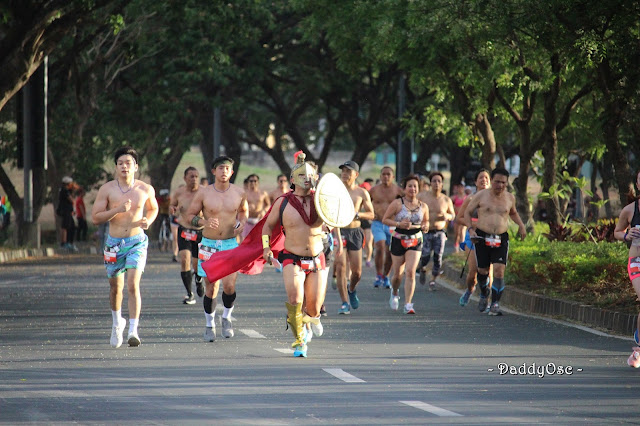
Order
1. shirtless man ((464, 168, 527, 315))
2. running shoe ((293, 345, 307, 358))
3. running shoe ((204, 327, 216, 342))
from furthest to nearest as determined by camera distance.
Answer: shirtless man ((464, 168, 527, 315)) → running shoe ((204, 327, 216, 342)) → running shoe ((293, 345, 307, 358))

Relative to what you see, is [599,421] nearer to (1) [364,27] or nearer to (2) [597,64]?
(2) [597,64]

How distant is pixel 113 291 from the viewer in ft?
41.5

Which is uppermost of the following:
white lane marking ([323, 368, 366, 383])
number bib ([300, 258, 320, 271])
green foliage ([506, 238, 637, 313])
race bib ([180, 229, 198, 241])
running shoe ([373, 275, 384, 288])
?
race bib ([180, 229, 198, 241])

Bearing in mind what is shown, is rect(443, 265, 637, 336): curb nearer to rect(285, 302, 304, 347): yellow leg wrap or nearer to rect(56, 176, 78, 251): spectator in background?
rect(285, 302, 304, 347): yellow leg wrap

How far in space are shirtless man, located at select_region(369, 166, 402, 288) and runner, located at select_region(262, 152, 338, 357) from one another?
28.2 ft

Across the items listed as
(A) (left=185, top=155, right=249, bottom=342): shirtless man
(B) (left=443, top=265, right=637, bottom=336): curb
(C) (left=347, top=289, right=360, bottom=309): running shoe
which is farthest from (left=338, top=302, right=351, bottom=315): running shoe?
(A) (left=185, top=155, right=249, bottom=342): shirtless man

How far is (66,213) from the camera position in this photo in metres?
33.4

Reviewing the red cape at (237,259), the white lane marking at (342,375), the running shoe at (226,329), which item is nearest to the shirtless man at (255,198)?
the running shoe at (226,329)

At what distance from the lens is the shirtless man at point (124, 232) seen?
12.6 meters

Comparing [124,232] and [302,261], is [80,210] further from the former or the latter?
[302,261]

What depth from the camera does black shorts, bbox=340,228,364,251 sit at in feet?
55.6

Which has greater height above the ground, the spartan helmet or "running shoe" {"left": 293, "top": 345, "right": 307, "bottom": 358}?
the spartan helmet

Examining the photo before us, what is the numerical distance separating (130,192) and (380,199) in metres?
8.74

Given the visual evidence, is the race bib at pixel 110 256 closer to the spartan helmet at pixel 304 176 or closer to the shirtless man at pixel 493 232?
the spartan helmet at pixel 304 176
